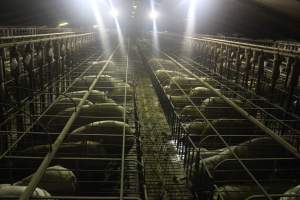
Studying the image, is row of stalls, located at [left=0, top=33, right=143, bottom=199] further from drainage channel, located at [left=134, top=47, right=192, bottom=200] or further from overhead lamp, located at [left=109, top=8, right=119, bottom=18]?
overhead lamp, located at [left=109, top=8, right=119, bottom=18]

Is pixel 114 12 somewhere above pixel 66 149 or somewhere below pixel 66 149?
above

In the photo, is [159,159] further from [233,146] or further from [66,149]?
[66,149]

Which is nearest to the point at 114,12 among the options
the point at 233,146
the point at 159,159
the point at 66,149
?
the point at 159,159

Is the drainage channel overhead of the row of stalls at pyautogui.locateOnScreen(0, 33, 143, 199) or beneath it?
beneath

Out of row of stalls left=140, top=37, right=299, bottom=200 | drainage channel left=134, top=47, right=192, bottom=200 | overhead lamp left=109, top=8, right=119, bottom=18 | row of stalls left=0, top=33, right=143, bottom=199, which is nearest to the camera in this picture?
row of stalls left=0, top=33, right=143, bottom=199

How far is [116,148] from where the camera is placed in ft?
24.3

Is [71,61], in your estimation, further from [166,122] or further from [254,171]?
[254,171]

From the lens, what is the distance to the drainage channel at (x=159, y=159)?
711 centimetres

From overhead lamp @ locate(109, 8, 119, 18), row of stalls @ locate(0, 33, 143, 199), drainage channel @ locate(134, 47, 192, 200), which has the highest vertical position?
overhead lamp @ locate(109, 8, 119, 18)

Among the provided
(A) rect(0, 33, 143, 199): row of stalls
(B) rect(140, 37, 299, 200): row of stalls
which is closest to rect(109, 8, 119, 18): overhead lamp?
(B) rect(140, 37, 299, 200): row of stalls

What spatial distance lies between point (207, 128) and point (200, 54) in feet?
46.9

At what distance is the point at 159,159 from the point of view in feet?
28.2

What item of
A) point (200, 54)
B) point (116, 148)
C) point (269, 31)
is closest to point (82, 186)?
point (116, 148)

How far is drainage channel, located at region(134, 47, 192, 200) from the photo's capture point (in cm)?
711
